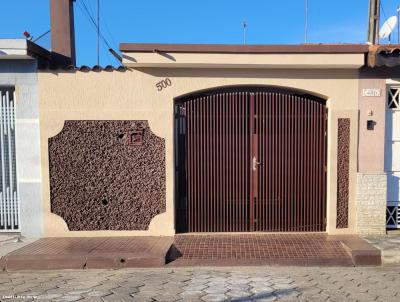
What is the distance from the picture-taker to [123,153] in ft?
20.0

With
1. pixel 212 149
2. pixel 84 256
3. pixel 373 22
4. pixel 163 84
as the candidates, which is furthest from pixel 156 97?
pixel 373 22

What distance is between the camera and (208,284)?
4.33 m

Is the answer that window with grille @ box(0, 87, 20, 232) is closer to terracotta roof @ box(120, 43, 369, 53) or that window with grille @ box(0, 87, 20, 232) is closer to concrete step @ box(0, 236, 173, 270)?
concrete step @ box(0, 236, 173, 270)

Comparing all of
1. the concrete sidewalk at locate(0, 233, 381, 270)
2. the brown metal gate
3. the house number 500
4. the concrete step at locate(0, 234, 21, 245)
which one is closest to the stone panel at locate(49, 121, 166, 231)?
the concrete sidewalk at locate(0, 233, 381, 270)

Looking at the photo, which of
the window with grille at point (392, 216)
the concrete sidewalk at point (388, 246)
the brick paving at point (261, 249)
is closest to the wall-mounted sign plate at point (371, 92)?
the window with grille at point (392, 216)

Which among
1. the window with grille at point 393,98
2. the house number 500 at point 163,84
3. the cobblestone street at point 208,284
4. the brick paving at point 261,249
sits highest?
the house number 500 at point 163,84

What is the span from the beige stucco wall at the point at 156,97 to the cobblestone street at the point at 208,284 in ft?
4.64

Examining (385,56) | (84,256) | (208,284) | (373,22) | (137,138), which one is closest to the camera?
(208,284)

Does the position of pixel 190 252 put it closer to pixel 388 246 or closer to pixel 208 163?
pixel 208 163

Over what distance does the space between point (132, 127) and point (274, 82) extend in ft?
8.92

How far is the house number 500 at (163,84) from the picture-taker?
6.04 metres

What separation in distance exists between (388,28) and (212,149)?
4.49 metres

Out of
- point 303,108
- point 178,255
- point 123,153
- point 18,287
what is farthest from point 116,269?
point 303,108

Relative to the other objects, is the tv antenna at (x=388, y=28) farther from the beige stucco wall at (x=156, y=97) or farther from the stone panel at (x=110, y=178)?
the stone panel at (x=110, y=178)
